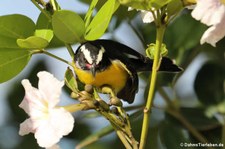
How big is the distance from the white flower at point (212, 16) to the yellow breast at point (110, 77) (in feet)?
1.06

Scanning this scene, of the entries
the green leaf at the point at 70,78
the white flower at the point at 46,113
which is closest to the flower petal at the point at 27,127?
the white flower at the point at 46,113

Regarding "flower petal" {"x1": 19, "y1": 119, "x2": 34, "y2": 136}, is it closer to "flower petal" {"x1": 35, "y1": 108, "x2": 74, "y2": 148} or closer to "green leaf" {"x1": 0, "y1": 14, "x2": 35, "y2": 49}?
"flower petal" {"x1": 35, "y1": 108, "x2": 74, "y2": 148}

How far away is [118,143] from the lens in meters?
1.75

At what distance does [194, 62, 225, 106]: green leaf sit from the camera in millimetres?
1705

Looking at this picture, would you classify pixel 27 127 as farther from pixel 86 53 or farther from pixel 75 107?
pixel 86 53

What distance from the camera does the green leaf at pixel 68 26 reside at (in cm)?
96

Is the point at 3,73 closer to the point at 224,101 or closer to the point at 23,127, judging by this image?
the point at 23,127

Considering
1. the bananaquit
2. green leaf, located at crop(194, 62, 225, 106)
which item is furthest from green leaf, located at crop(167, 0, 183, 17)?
green leaf, located at crop(194, 62, 225, 106)

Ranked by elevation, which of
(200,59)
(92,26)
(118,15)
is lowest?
(200,59)

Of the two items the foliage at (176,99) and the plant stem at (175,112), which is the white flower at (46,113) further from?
the plant stem at (175,112)

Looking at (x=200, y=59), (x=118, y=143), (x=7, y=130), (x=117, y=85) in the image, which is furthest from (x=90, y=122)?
(x=117, y=85)

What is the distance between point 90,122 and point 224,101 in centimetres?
43

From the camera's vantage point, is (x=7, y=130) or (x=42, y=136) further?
(x=7, y=130)

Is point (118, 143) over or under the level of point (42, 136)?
under
